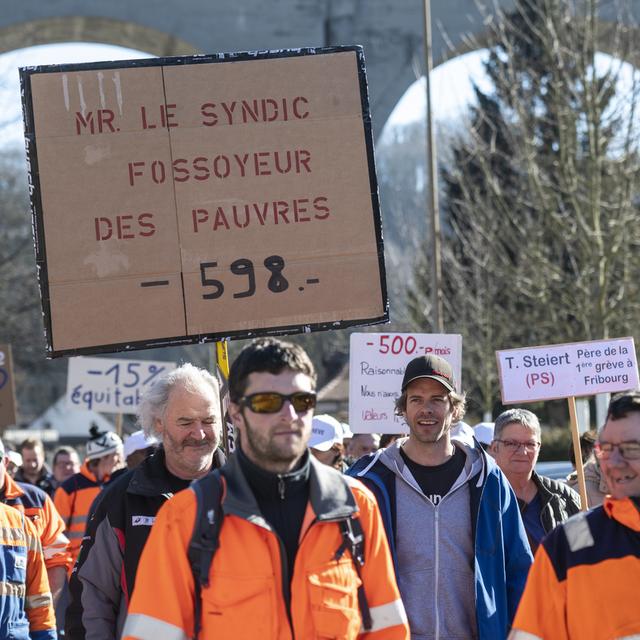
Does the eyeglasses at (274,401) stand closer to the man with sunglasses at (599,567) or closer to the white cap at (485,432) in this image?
the man with sunglasses at (599,567)

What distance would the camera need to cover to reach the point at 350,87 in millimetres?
6195

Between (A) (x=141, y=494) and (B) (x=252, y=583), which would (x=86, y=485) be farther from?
(B) (x=252, y=583)

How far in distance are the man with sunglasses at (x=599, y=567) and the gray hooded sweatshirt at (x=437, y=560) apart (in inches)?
51.8

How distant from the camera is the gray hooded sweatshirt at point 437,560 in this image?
5223 millimetres

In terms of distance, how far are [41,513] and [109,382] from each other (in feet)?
23.2

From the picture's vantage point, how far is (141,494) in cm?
506

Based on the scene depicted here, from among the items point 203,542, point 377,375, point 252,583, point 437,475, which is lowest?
point 252,583

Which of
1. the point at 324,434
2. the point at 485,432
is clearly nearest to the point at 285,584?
the point at 324,434

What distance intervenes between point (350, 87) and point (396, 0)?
2276cm

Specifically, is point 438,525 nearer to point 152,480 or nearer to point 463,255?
point 152,480

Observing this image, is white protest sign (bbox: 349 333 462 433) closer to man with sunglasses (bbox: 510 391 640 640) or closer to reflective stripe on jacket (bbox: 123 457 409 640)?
man with sunglasses (bbox: 510 391 640 640)

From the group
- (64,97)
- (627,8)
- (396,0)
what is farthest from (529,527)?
(396,0)

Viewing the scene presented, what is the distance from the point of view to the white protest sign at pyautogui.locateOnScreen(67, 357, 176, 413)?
547 inches

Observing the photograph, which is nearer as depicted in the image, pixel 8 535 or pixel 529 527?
pixel 8 535
